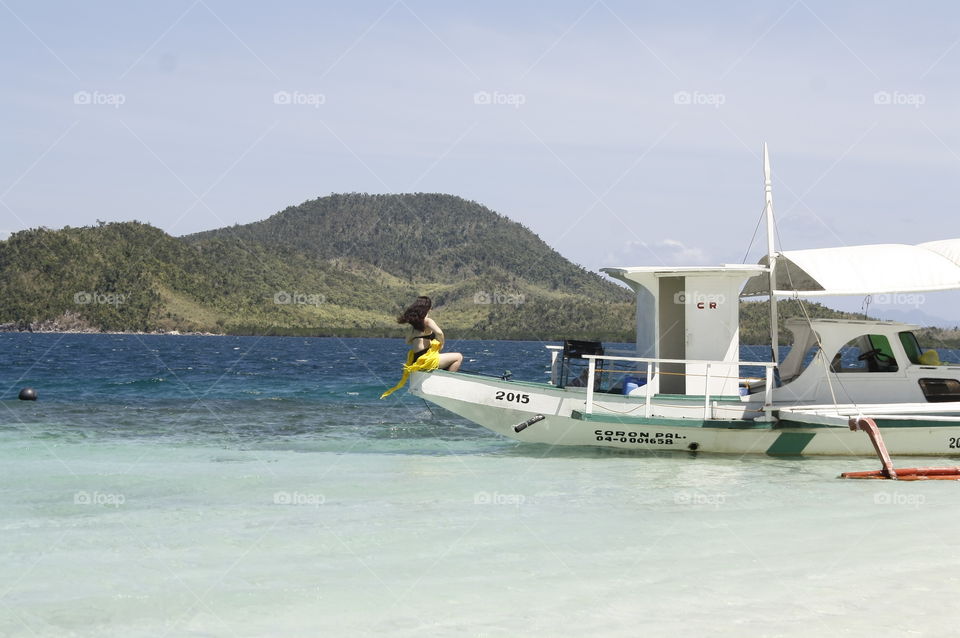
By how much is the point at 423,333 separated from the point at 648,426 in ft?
14.1

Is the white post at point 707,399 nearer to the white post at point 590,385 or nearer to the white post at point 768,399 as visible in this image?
the white post at point 768,399

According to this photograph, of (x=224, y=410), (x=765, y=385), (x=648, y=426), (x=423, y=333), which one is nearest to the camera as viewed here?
(x=648, y=426)

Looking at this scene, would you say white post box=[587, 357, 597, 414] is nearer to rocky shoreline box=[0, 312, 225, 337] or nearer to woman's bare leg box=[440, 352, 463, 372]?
woman's bare leg box=[440, 352, 463, 372]

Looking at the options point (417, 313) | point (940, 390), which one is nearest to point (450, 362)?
point (417, 313)

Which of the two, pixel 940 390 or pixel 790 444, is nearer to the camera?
pixel 790 444

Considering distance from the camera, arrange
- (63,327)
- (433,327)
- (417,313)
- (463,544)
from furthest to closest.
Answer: (63,327)
(433,327)
(417,313)
(463,544)

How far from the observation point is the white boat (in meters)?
16.3

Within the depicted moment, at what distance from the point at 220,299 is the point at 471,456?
187m

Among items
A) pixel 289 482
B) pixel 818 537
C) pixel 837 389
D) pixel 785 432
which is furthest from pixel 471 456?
pixel 818 537

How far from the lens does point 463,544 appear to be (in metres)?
10.2

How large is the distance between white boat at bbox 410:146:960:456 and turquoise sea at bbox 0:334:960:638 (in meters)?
0.48

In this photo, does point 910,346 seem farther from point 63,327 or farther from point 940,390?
point 63,327

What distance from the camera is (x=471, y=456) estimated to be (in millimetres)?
17906

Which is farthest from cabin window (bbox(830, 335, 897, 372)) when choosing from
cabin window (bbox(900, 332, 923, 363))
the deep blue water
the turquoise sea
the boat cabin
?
the deep blue water
